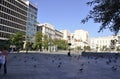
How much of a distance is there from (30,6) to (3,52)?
136170mm

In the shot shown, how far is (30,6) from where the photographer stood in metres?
152

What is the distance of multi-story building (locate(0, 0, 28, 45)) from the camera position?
11176 centimetres

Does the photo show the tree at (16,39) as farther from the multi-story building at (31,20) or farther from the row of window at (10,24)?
the multi-story building at (31,20)

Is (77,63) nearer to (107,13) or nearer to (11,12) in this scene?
(107,13)

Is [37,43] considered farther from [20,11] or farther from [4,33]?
[4,33]

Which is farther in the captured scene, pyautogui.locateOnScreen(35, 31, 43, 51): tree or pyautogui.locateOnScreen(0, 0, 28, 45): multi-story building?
pyautogui.locateOnScreen(35, 31, 43, 51): tree

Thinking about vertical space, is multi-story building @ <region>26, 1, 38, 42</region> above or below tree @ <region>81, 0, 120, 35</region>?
above

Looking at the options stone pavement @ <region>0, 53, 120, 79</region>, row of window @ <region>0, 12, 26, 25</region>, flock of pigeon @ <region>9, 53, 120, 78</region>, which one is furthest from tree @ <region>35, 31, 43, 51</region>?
stone pavement @ <region>0, 53, 120, 79</region>

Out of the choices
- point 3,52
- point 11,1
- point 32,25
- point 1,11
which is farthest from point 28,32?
point 3,52

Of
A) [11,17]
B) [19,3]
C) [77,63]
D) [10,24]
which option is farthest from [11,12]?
[77,63]

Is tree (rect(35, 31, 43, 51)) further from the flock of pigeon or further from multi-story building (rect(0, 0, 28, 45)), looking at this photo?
the flock of pigeon

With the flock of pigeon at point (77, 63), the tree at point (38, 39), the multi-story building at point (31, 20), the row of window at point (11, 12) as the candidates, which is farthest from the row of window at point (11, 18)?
the flock of pigeon at point (77, 63)

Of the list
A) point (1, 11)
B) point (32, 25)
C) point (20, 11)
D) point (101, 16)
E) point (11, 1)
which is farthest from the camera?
point (32, 25)

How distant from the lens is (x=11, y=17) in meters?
122
